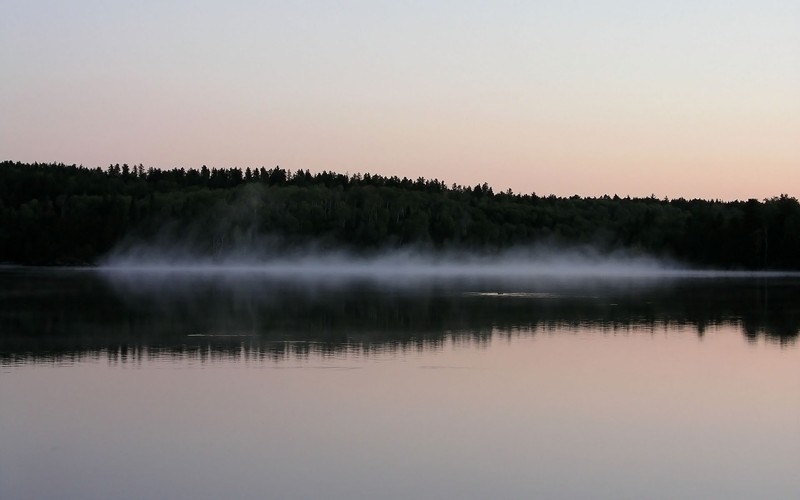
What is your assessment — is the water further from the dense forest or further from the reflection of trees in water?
the dense forest

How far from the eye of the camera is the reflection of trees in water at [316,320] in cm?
1906

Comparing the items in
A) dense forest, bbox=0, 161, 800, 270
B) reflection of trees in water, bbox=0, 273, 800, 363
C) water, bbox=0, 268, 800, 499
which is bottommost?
water, bbox=0, 268, 800, 499

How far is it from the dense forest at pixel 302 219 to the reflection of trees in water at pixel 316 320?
64686 mm

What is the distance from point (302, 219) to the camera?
129 m

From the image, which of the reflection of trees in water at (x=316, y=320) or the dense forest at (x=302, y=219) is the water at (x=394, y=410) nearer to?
the reflection of trees in water at (x=316, y=320)

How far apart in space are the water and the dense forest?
3119 inches

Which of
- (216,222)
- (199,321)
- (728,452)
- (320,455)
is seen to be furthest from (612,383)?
(216,222)

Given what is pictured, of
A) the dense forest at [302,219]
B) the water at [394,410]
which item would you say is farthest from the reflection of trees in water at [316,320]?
the dense forest at [302,219]

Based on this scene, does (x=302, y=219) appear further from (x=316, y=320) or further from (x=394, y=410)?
(x=394, y=410)

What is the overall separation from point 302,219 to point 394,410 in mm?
117498

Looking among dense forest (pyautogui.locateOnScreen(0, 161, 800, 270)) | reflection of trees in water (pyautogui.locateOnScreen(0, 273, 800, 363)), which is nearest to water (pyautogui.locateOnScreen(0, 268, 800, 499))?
reflection of trees in water (pyautogui.locateOnScreen(0, 273, 800, 363))

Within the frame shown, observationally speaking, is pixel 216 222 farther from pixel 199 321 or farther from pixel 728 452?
pixel 728 452

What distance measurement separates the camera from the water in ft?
30.2

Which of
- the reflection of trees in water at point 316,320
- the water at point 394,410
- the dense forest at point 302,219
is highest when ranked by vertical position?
the dense forest at point 302,219
